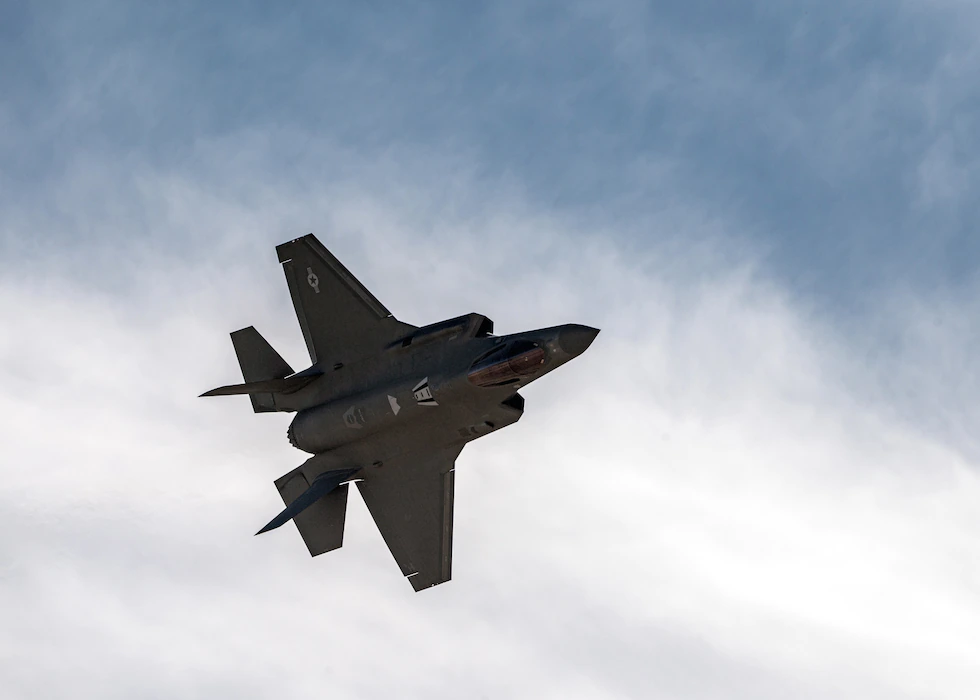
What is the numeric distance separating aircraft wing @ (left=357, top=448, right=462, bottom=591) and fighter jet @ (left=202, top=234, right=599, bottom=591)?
4cm

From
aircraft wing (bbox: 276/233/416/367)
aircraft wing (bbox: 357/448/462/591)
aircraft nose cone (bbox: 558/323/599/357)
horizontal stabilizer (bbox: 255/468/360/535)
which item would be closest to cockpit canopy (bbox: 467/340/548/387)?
aircraft nose cone (bbox: 558/323/599/357)

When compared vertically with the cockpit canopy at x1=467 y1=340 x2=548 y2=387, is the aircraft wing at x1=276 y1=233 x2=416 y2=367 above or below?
above

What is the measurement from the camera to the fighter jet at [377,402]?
128ft

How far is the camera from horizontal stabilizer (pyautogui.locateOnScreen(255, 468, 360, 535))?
4034 centimetres

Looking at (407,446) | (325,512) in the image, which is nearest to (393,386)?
(407,446)

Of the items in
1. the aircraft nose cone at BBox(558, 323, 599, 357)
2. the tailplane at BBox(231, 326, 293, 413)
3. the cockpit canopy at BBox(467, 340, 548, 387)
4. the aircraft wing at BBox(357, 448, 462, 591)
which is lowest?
the aircraft wing at BBox(357, 448, 462, 591)

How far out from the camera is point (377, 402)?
39.9 metres

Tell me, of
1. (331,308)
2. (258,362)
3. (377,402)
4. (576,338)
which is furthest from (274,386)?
(576,338)

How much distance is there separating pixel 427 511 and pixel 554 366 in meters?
7.92

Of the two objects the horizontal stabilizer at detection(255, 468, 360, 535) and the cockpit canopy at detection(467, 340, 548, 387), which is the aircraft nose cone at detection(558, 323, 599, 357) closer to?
the cockpit canopy at detection(467, 340, 548, 387)

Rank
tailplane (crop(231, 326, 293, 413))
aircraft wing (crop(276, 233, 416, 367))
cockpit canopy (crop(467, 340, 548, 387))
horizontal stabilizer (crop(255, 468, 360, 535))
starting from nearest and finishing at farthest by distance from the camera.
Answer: cockpit canopy (crop(467, 340, 548, 387)) → horizontal stabilizer (crop(255, 468, 360, 535)) → aircraft wing (crop(276, 233, 416, 367)) → tailplane (crop(231, 326, 293, 413))

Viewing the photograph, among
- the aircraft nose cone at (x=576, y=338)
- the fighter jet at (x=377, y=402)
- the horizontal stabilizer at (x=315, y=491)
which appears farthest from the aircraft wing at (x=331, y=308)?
the aircraft nose cone at (x=576, y=338)

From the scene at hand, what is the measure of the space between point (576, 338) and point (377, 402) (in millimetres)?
7762

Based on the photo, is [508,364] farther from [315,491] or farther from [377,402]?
[315,491]
